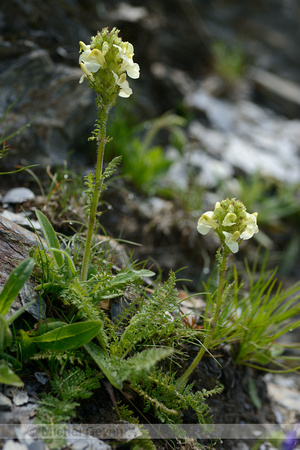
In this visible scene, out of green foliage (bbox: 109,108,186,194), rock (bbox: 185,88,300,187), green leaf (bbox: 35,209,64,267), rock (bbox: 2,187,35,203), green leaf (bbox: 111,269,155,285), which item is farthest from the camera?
rock (bbox: 185,88,300,187)

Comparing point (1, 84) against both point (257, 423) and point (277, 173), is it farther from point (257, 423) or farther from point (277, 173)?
point (277, 173)

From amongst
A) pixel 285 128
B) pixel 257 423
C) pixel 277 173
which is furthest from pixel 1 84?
pixel 285 128

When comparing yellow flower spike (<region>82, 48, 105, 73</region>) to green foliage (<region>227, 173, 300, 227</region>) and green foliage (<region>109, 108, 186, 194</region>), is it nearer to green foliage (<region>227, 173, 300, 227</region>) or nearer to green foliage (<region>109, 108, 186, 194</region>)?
green foliage (<region>109, 108, 186, 194</region>)

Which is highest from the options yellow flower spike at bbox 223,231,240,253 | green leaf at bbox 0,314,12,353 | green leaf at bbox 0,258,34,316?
green leaf at bbox 0,258,34,316

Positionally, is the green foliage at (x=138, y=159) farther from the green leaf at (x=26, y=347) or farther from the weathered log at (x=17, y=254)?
the green leaf at (x=26, y=347)

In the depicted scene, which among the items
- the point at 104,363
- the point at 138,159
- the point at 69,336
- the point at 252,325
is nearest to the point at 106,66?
the point at 69,336

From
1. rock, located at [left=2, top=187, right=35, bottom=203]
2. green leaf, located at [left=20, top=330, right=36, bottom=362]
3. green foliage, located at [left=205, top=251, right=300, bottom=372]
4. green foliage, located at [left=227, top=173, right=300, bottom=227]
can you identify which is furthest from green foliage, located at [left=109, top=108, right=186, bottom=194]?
green leaf, located at [left=20, top=330, right=36, bottom=362]
